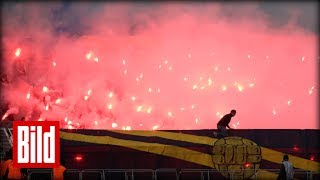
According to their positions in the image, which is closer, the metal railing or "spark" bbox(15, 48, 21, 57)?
the metal railing

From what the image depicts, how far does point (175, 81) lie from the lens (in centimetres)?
2705

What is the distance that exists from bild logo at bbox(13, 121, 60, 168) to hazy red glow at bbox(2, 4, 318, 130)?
539 cm

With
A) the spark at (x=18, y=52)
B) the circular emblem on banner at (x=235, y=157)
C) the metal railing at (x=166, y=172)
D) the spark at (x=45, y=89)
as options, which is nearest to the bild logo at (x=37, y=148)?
the metal railing at (x=166, y=172)

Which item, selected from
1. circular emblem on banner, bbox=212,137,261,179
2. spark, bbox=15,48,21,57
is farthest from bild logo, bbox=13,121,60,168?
spark, bbox=15,48,21,57

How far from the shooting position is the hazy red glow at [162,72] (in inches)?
1049

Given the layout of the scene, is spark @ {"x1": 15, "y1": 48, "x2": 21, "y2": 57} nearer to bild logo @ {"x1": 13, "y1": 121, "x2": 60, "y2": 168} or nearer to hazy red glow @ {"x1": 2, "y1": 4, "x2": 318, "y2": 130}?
hazy red glow @ {"x1": 2, "y1": 4, "x2": 318, "y2": 130}

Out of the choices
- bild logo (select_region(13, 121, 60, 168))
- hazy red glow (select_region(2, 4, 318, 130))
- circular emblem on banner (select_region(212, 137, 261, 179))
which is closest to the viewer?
bild logo (select_region(13, 121, 60, 168))

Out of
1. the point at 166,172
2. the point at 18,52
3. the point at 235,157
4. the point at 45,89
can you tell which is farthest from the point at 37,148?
the point at 18,52

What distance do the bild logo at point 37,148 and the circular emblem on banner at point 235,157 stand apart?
4.88 m

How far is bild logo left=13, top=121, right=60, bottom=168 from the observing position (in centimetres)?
2062

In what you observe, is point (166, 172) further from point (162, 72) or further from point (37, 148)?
point (162, 72)

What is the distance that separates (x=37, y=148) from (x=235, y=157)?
6.02 meters

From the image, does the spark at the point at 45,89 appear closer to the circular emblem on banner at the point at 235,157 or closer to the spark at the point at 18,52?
the spark at the point at 18,52

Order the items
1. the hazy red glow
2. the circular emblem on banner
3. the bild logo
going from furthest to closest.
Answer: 1. the hazy red glow
2. the circular emblem on banner
3. the bild logo
